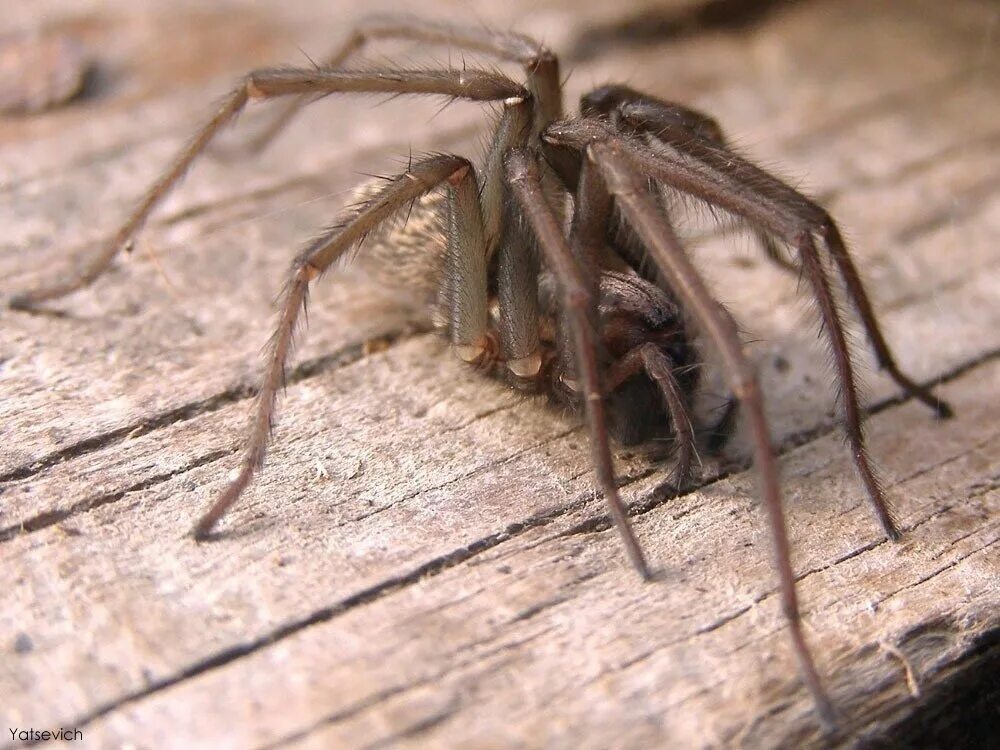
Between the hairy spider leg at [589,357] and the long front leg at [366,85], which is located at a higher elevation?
the long front leg at [366,85]

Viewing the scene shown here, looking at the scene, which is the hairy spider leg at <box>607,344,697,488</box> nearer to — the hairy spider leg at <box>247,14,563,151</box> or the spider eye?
the spider eye

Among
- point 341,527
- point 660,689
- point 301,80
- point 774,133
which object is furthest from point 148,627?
point 774,133

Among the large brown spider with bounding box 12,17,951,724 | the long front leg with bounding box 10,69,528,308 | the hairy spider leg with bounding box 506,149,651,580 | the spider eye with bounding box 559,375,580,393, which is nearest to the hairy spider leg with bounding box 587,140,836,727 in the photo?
the large brown spider with bounding box 12,17,951,724

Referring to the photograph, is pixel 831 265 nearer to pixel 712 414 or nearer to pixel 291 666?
pixel 712 414

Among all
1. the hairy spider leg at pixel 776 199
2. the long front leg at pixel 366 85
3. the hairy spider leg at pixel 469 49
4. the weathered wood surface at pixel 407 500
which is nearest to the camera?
the weathered wood surface at pixel 407 500

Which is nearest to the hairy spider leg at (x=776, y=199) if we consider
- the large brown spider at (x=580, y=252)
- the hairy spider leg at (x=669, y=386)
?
the large brown spider at (x=580, y=252)

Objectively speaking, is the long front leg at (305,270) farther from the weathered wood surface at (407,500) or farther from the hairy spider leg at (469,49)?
the hairy spider leg at (469,49)
